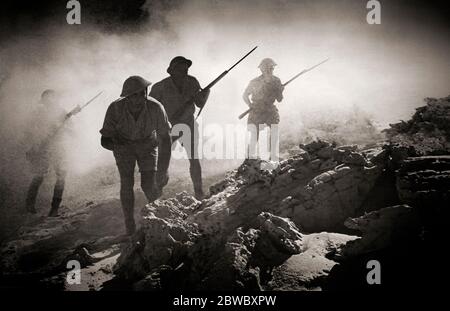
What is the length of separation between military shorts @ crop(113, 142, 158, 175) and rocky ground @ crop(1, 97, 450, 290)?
0.64 m

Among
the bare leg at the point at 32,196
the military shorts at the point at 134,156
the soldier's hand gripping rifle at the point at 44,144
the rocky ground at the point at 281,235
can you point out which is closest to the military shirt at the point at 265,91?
the rocky ground at the point at 281,235

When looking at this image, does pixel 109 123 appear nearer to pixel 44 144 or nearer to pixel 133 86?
pixel 133 86

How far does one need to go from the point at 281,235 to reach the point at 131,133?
2.35 metres

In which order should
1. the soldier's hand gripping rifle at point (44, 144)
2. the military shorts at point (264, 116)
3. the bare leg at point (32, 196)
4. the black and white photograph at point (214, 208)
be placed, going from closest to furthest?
the black and white photograph at point (214, 208), the bare leg at point (32, 196), the soldier's hand gripping rifle at point (44, 144), the military shorts at point (264, 116)

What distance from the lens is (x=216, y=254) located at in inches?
122

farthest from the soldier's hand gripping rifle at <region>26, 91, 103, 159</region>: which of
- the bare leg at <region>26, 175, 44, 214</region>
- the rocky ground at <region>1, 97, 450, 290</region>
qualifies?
the rocky ground at <region>1, 97, 450, 290</region>

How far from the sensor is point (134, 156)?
4207mm

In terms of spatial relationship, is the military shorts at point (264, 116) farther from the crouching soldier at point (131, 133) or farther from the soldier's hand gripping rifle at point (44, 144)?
the soldier's hand gripping rifle at point (44, 144)

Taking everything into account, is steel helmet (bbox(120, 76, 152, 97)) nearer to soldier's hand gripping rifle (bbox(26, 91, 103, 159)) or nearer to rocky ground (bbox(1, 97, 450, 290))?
rocky ground (bbox(1, 97, 450, 290))

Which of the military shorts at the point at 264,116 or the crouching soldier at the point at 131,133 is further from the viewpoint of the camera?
the military shorts at the point at 264,116

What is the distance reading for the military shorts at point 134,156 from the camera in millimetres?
4109

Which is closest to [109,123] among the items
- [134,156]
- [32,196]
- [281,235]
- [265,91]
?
[134,156]

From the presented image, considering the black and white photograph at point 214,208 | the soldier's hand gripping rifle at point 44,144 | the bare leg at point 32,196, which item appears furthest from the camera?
the soldier's hand gripping rifle at point 44,144
